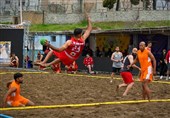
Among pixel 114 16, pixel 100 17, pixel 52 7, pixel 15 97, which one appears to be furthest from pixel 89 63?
pixel 52 7

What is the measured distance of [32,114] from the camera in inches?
485

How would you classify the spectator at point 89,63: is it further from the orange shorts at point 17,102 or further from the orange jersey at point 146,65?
the orange shorts at point 17,102

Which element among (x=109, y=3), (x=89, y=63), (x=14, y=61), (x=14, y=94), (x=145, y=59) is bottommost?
(x=14, y=61)

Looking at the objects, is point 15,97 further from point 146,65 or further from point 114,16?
point 114,16

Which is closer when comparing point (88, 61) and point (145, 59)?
point (145, 59)

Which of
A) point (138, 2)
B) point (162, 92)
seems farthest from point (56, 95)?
point (138, 2)

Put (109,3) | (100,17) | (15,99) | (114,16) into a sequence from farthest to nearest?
1. (109,3)
2. (100,17)
3. (114,16)
4. (15,99)

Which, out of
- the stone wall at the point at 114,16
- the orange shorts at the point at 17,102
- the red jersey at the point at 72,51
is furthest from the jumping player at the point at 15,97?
the stone wall at the point at 114,16

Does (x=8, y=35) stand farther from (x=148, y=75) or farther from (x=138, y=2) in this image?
(x=148, y=75)

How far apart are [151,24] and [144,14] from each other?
3222 mm

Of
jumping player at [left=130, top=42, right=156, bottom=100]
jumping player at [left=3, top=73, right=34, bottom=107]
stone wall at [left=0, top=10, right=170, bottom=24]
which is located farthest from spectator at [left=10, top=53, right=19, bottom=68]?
jumping player at [left=3, top=73, right=34, bottom=107]

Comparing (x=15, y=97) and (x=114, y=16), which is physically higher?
(x=114, y=16)

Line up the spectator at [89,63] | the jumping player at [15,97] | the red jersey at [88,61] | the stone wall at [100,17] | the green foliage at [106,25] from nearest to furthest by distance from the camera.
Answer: the jumping player at [15,97] → the spectator at [89,63] → the red jersey at [88,61] → the green foliage at [106,25] → the stone wall at [100,17]

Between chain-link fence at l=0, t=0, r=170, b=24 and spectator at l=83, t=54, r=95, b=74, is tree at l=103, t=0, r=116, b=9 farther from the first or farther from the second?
spectator at l=83, t=54, r=95, b=74
